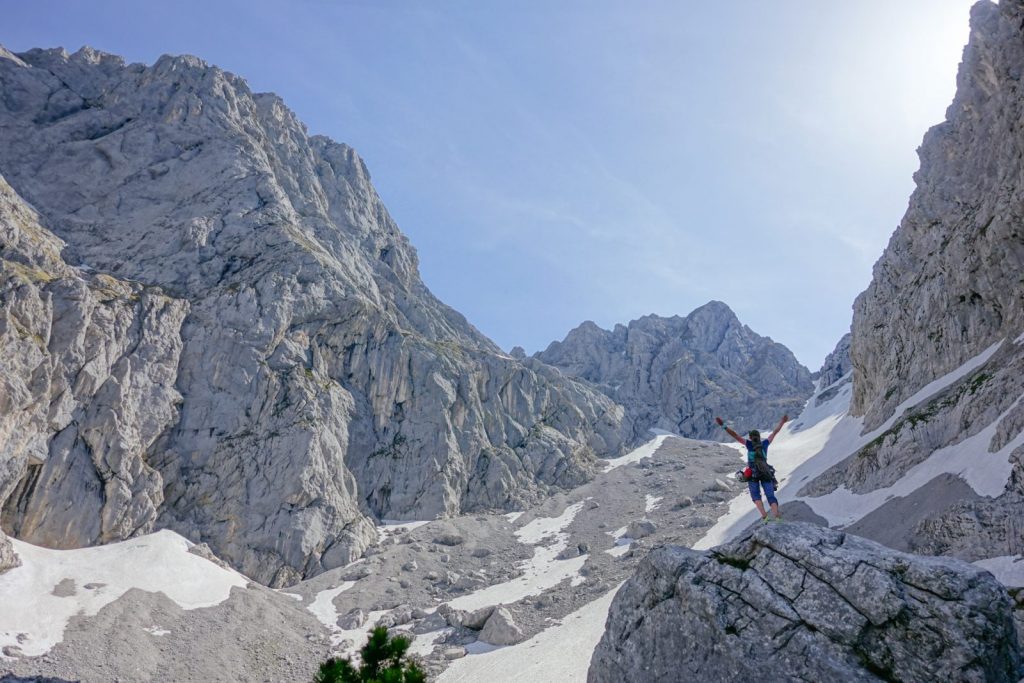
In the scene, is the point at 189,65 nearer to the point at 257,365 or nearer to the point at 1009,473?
the point at 257,365

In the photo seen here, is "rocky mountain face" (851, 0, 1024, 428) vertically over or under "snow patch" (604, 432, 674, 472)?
over

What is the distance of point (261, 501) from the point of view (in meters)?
70.7

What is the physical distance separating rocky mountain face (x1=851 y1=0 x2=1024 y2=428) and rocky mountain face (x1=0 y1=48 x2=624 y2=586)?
58961mm

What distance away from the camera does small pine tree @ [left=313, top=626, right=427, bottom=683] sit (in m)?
19.0

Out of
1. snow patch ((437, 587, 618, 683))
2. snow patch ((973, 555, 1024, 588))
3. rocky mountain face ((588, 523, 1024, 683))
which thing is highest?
rocky mountain face ((588, 523, 1024, 683))

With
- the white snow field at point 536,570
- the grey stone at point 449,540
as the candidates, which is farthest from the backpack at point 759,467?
the grey stone at point 449,540

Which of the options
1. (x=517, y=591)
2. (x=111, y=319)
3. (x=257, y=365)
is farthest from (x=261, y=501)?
(x=517, y=591)

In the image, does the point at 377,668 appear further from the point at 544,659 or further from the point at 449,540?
the point at 449,540

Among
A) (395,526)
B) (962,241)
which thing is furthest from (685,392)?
(962,241)

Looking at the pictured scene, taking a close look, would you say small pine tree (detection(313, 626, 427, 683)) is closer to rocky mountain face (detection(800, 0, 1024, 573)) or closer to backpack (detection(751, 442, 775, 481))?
backpack (detection(751, 442, 775, 481))

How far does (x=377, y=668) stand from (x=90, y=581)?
46357 mm

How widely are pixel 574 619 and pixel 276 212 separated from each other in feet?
275

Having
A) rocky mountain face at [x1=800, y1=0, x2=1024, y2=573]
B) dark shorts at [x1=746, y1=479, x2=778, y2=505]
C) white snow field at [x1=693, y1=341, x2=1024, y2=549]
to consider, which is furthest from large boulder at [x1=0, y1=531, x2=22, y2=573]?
rocky mountain face at [x1=800, y1=0, x2=1024, y2=573]

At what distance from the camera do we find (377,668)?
21.6 meters
